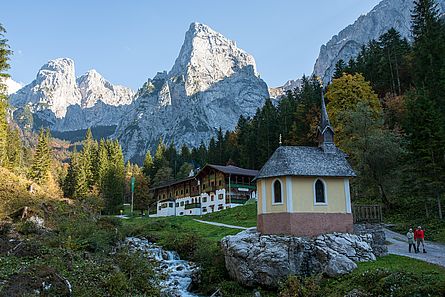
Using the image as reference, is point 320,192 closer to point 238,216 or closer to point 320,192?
point 320,192

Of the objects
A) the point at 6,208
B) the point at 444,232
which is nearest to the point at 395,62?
the point at 444,232

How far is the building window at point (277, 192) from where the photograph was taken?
26.5m

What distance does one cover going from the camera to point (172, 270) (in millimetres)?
28609

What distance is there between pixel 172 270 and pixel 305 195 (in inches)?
432

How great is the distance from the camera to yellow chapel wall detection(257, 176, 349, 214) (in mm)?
26094

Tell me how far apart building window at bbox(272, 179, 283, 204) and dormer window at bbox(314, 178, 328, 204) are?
2355 millimetres

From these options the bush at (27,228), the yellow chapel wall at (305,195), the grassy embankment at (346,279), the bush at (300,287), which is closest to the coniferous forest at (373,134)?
the yellow chapel wall at (305,195)

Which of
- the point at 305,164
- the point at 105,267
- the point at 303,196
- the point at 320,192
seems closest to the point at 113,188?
the point at 105,267

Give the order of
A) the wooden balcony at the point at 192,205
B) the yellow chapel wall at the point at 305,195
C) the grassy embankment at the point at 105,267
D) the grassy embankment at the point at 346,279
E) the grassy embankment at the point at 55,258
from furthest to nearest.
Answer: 1. the wooden balcony at the point at 192,205
2. the yellow chapel wall at the point at 305,195
3. the grassy embankment at the point at 55,258
4. the grassy embankment at the point at 105,267
5. the grassy embankment at the point at 346,279

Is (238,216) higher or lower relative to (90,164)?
lower

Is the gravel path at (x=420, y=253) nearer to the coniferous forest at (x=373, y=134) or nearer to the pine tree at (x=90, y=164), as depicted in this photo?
the coniferous forest at (x=373, y=134)

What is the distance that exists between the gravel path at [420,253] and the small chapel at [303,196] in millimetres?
3856

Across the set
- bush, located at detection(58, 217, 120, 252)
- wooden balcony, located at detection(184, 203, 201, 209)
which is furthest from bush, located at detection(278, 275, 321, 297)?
wooden balcony, located at detection(184, 203, 201, 209)

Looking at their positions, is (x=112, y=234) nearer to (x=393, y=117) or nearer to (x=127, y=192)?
(x=393, y=117)
